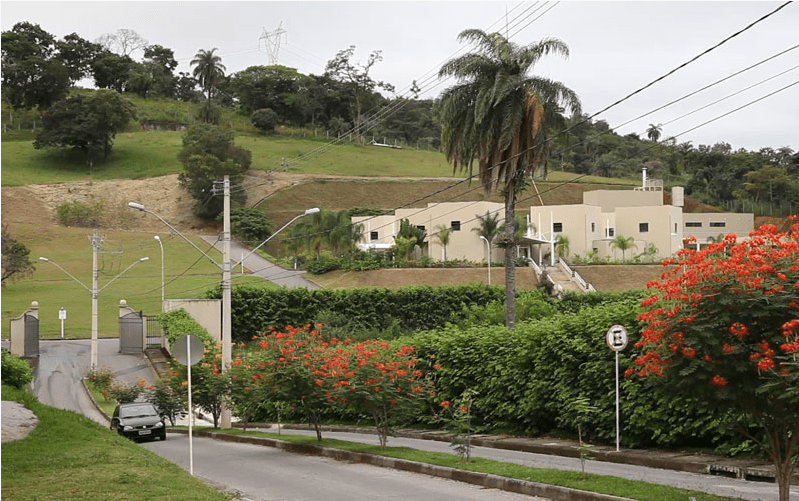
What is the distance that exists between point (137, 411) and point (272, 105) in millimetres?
145837

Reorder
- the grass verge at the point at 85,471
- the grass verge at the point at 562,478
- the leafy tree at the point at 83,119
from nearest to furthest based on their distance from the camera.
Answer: the grass verge at the point at 562,478
the grass verge at the point at 85,471
the leafy tree at the point at 83,119

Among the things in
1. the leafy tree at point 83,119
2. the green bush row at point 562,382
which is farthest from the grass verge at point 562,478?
the leafy tree at point 83,119

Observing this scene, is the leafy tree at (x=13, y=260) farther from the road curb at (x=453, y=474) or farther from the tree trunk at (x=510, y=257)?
the road curb at (x=453, y=474)

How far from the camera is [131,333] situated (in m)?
54.3

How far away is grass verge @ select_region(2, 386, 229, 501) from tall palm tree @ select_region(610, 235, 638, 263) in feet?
235

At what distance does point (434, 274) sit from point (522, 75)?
40003 millimetres

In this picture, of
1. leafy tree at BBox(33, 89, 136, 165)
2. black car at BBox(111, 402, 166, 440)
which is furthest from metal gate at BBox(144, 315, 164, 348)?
leafy tree at BBox(33, 89, 136, 165)

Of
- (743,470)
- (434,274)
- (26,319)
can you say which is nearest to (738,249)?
(743,470)

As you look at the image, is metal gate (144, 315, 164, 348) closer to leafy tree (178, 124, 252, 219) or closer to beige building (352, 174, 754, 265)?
beige building (352, 174, 754, 265)

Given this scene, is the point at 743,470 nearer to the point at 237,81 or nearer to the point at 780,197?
the point at 780,197

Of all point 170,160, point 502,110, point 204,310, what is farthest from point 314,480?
point 170,160

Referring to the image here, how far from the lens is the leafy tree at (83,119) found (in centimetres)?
13062

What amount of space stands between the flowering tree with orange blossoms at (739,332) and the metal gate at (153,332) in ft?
152

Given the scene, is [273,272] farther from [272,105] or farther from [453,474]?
[272,105]
